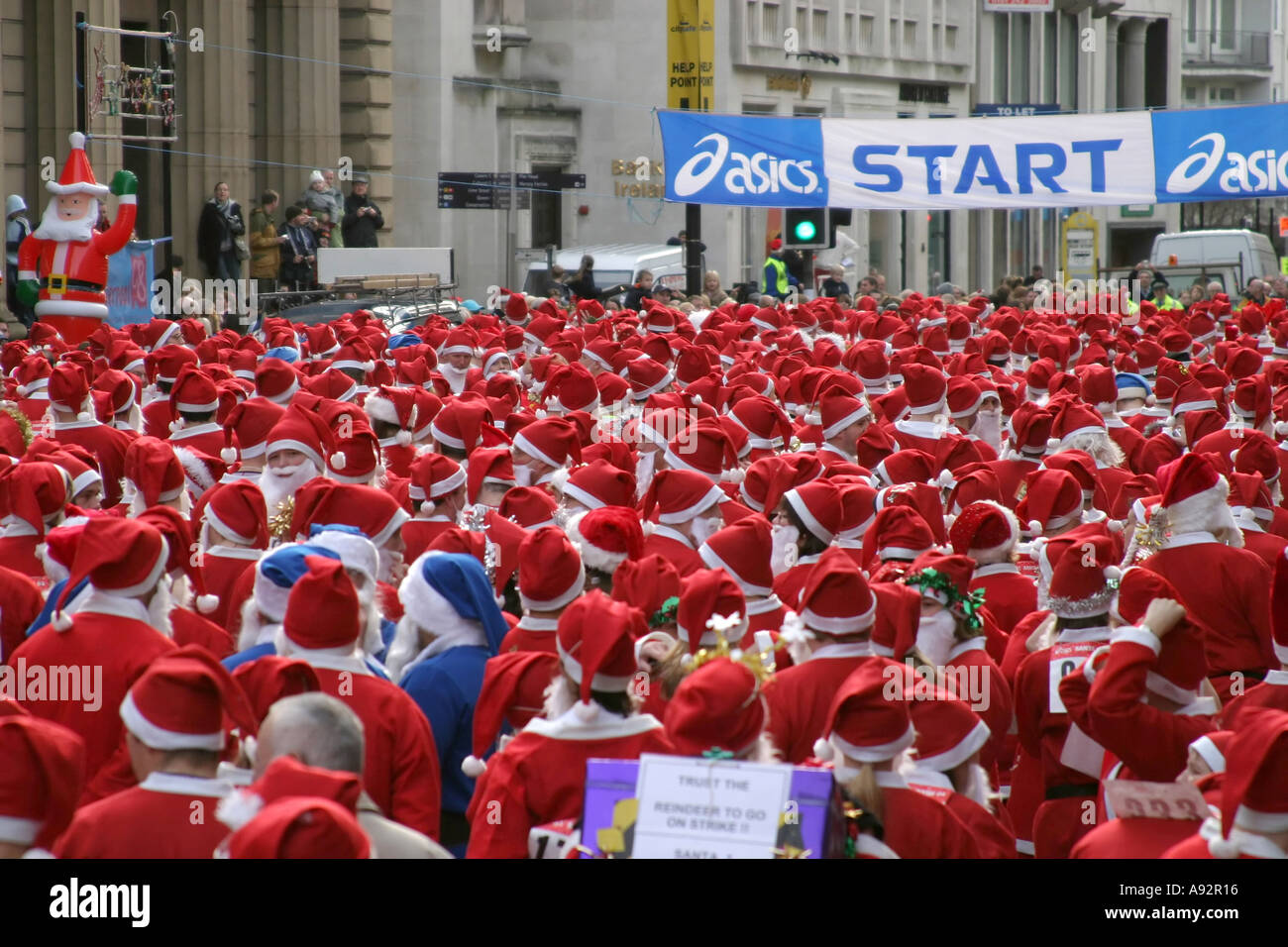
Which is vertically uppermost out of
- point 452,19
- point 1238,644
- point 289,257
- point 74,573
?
point 452,19

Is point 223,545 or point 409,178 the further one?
point 409,178

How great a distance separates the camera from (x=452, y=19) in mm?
38000

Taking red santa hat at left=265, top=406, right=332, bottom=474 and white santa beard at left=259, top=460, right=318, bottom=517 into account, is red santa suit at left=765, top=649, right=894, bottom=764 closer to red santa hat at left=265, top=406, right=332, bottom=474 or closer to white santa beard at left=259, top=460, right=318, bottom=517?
white santa beard at left=259, top=460, right=318, bottom=517

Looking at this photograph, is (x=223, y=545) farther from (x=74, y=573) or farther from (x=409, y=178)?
(x=409, y=178)

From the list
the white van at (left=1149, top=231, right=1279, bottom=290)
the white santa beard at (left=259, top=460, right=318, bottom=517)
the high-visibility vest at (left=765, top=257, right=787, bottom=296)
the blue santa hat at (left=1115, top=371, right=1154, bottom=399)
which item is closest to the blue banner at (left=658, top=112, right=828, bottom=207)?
the high-visibility vest at (left=765, top=257, right=787, bottom=296)

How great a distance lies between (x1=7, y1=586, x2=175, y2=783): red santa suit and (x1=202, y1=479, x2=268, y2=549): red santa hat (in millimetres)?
1613

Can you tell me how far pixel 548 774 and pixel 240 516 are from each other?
2788 millimetres

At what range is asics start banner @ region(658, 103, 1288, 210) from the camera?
21.3m

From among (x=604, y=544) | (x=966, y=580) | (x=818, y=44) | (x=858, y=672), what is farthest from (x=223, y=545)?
(x=818, y=44)

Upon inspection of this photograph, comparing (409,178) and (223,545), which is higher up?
(409,178)

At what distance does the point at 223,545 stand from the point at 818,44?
143 feet

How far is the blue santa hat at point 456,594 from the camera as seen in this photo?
582 centimetres

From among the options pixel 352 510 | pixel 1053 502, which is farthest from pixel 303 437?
pixel 1053 502
